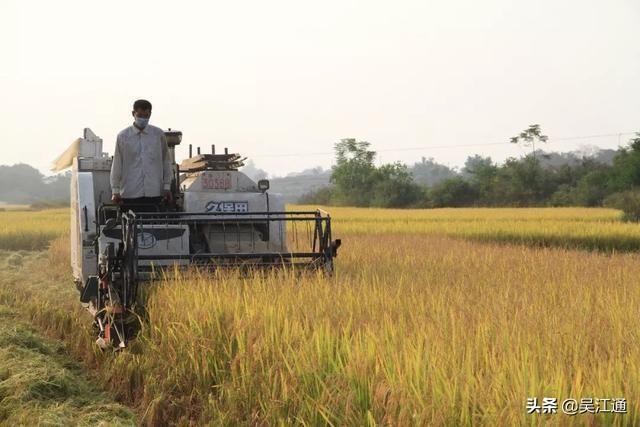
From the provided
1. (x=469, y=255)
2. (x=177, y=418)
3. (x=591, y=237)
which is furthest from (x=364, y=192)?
(x=177, y=418)

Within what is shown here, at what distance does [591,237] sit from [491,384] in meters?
14.8

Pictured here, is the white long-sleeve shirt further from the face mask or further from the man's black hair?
the man's black hair

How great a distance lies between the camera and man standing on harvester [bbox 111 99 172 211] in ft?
23.2

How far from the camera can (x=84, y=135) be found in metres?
8.67

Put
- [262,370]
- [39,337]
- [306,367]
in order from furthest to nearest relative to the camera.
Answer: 1. [39,337]
2. [262,370]
3. [306,367]

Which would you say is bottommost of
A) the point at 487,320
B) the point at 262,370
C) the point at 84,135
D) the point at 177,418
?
the point at 177,418

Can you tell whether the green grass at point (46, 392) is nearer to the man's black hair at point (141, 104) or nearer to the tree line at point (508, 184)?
the man's black hair at point (141, 104)

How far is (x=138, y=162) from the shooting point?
23.3 feet

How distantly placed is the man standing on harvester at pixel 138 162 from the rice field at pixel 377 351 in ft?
3.55

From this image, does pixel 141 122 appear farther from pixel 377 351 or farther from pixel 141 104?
pixel 377 351

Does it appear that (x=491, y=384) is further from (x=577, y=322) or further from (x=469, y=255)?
(x=469, y=255)

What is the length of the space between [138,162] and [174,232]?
0.79 m

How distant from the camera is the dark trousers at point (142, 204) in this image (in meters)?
7.07

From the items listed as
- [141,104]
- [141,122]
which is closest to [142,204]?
[141,122]
